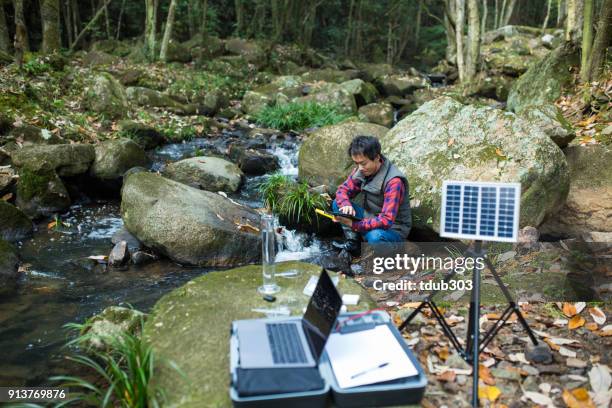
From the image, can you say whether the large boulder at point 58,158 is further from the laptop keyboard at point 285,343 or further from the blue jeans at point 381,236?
the laptop keyboard at point 285,343

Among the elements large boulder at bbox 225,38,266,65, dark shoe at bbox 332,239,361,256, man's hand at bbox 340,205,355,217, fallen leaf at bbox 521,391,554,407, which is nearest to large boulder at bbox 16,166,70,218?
dark shoe at bbox 332,239,361,256

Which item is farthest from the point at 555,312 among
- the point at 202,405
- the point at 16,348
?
the point at 16,348

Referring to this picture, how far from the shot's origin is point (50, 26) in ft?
47.1

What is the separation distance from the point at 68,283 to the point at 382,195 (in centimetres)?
368

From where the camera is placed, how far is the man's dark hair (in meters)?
4.82

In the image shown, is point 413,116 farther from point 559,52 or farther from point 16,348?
point 16,348

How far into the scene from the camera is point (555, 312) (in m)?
3.82

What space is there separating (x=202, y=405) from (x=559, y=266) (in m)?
3.62

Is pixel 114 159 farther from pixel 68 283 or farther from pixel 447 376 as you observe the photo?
pixel 447 376

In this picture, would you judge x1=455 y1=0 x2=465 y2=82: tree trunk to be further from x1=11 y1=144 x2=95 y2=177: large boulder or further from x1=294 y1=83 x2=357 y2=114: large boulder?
x1=11 y1=144 x2=95 y2=177: large boulder

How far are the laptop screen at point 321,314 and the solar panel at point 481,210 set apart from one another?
741mm

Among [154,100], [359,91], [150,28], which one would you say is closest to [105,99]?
[154,100]

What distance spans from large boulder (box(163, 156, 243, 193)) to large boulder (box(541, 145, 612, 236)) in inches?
197

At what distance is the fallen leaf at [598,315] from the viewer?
3.59 metres
